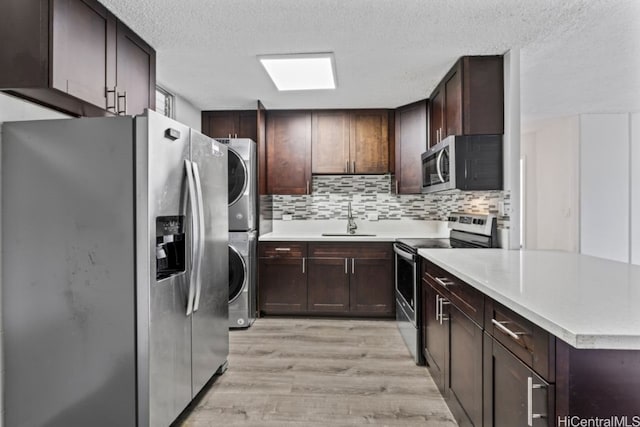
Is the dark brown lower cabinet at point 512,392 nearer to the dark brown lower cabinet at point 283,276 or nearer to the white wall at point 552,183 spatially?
the dark brown lower cabinet at point 283,276

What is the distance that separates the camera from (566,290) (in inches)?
→ 52.3

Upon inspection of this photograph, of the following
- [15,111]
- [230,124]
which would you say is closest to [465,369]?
[15,111]

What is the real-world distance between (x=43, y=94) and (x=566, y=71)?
368 cm

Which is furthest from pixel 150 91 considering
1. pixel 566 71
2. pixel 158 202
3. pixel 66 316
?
pixel 566 71

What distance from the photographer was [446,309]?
2025 millimetres

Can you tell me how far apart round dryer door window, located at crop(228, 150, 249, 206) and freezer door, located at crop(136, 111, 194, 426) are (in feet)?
5.17

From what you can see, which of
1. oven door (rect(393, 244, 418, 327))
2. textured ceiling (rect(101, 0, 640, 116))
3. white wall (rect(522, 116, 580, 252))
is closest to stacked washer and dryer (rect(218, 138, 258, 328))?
textured ceiling (rect(101, 0, 640, 116))

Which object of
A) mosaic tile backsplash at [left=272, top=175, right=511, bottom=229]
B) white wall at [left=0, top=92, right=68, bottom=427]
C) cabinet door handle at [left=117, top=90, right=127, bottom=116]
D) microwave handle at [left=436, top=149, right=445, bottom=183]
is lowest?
mosaic tile backsplash at [left=272, top=175, right=511, bottom=229]

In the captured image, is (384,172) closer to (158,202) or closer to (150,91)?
(150,91)

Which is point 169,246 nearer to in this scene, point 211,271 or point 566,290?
point 211,271

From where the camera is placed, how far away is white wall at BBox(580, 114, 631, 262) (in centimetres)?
451

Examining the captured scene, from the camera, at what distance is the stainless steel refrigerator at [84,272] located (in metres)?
1.61

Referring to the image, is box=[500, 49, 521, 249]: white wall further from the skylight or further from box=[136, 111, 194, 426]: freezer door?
box=[136, 111, 194, 426]: freezer door

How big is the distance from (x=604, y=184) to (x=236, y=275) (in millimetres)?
4637
